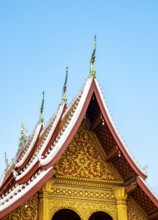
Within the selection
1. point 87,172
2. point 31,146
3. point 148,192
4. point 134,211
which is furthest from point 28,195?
point 31,146

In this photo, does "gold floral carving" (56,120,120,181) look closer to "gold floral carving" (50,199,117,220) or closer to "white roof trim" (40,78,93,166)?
"gold floral carving" (50,199,117,220)

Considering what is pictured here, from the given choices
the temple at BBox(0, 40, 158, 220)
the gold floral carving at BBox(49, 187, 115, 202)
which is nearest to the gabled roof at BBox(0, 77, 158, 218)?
the temple at BBox(0, 40, 158, 220)

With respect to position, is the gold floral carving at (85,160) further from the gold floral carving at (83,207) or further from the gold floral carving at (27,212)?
the gold floral carving at (27,212)

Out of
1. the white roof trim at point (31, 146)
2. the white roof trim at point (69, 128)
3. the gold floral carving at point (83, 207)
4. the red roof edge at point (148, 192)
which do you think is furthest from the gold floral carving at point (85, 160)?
the white roof trim at point (31, 146)

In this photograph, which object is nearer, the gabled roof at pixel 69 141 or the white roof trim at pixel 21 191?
the white roof trim at pixel 21 191

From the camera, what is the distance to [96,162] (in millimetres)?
11406

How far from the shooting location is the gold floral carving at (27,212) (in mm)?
9742

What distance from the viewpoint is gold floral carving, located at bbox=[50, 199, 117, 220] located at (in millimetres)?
10429

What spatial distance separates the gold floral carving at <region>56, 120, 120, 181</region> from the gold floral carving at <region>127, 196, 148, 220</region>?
67cm

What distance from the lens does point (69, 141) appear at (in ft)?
34.4

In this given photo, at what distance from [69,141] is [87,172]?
113cm

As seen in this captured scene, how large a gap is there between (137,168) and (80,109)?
1934 mm

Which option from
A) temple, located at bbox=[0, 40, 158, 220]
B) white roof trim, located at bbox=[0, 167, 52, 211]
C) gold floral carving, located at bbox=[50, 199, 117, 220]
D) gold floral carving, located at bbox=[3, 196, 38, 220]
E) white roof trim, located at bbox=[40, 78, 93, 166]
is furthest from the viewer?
gold floral carving, located at bbox=[50, 199, 117, 220]

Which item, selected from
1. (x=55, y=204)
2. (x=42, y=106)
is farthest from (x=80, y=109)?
(x=42, y=106)
